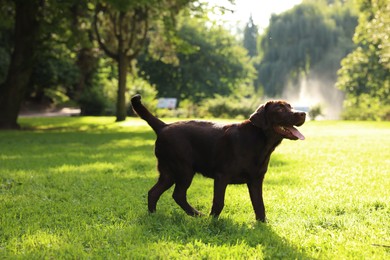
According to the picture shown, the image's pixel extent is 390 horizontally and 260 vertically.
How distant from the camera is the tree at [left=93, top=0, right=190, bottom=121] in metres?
26.8

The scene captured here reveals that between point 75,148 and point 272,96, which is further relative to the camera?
point 272,96

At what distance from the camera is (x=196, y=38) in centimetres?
5850

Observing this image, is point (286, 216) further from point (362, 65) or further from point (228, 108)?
point (362, 65)

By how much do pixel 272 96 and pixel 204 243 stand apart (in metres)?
45.1

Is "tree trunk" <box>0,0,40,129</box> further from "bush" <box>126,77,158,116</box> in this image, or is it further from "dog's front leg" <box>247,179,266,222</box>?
"dog's front leg" <box>247,179,266,222</box>

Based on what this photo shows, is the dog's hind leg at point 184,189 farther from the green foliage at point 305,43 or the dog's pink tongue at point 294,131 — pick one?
the green foliage at point 305,43

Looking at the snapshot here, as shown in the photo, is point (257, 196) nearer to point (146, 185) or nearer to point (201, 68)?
point (146, 185)

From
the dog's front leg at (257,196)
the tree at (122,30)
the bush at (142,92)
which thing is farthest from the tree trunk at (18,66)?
the dog's front leg at (257,196)

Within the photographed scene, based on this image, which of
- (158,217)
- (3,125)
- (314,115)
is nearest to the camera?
(158,217)

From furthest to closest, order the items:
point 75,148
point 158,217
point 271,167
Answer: point 75,148
point 271,167
point 158,217

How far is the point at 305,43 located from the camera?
147 ft

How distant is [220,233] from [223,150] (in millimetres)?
898

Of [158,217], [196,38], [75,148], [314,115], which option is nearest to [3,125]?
[75,148]

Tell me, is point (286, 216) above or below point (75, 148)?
above
